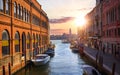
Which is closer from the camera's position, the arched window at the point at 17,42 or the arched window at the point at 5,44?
the arched window at the point at 5,44

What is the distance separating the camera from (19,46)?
3747 cm

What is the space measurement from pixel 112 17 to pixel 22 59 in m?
22.2

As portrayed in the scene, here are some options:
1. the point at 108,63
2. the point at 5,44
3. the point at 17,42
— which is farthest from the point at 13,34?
the point at 108,63

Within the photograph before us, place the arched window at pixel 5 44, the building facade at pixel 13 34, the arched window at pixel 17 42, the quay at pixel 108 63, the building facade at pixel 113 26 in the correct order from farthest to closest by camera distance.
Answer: the building facade at pixel 113 26 → the arched window at pixel 17 42 → the arched window at pixel 5 44 → the building facade at pixel 13 34 → the quay at pixel 108 63

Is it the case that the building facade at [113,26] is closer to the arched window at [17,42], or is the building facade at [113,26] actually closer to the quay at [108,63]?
the quay at [108,63]

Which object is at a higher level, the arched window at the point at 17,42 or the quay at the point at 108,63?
the arched window at the point at 17,42

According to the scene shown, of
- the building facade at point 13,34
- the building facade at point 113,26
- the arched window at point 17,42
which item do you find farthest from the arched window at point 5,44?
the building facade at point 113,26

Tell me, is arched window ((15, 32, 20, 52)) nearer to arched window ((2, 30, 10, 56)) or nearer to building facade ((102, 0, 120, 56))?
arched window ((2, 30, 10, 56))

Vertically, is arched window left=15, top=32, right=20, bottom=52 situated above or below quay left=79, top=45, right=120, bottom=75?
above

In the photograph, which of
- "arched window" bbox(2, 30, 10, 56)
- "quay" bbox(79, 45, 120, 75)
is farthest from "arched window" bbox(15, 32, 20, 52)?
"quay" bbox(79, 45, 120, 75)

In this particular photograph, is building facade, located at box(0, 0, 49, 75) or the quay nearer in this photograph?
the quay

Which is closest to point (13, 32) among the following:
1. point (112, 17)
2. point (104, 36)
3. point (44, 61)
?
point (44, 61)

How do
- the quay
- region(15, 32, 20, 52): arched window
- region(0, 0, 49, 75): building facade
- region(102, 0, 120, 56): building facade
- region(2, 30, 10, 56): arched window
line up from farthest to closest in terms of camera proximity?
1. region(102, 0, 120, 56): building facade
2. region(15, 32, 20, 52): arched window
3. region(2, 30, 10, 56): arched window
4. region(0, 0, 49, 75): building facade
5. the quay

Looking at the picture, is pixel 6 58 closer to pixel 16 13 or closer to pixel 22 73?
pixel 22 73
